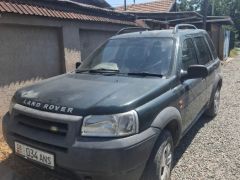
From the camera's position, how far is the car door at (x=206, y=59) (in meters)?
5.21

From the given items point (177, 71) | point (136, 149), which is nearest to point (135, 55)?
point (177, 71)

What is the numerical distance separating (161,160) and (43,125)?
1350 millimetres

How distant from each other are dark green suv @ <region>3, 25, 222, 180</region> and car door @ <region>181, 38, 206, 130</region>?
0.06 feet

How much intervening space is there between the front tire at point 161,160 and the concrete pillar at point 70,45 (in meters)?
4.71

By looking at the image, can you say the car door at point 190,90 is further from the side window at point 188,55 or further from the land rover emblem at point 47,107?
the land rover emblem at point 47,107

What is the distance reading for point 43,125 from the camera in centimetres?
304

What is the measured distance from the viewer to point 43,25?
6750 millimetres

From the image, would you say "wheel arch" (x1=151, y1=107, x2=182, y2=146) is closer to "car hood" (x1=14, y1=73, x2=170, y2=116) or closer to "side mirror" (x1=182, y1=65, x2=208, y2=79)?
"car hood" (x1=14, y1=73, x2=170, y2=116)

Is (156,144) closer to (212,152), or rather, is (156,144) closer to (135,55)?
(135,55)

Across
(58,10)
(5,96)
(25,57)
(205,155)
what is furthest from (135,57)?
(58,10)

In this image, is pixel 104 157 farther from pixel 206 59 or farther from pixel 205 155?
pixel 206 59

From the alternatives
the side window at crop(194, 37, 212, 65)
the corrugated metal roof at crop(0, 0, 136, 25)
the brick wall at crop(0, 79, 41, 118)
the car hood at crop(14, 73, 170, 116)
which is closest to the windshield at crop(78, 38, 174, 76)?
the car hood at crop(14, 73, 170, 116)

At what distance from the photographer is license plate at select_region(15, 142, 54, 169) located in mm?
2922

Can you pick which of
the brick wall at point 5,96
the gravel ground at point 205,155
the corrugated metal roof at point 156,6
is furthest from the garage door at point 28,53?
the corrugated metal roof at point 156,6
